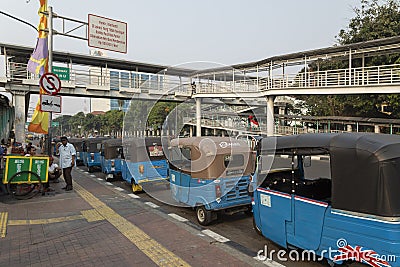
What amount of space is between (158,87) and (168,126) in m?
2.75

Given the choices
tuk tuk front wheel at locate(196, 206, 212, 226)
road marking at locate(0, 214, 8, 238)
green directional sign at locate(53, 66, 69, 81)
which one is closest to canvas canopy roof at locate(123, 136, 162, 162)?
tuk tuk front wheel at locate(196, 206, 212, 226)

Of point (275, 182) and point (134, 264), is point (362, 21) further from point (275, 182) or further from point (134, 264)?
point (134, 264)

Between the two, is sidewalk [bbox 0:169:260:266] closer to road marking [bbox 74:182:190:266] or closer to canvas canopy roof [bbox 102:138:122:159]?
road marking [bbox 74:182:190:266]

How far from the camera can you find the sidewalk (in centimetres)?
485

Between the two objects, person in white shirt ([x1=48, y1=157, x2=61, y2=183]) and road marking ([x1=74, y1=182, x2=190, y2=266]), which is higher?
person in white shirt ([x1=48, y1=157, x2=61, y2=183])

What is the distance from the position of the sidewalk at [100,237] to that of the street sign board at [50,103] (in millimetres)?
2860

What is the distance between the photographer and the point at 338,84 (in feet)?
64.7

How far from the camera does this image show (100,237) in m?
5.86

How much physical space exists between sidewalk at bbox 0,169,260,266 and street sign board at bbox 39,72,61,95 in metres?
3.47

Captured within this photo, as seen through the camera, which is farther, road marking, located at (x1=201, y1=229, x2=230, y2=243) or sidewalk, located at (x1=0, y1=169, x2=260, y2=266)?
road marking, located at (x1=201, y1=229, x2=230, y2=243)

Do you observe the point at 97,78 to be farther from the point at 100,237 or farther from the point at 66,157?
the point at 100,237

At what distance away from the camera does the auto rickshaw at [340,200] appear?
10.9 feet

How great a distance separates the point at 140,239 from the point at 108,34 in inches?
307

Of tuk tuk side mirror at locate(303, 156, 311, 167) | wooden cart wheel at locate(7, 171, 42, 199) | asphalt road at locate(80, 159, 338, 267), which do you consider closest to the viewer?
asphalt road at locate(80, 159, 338, 267)
